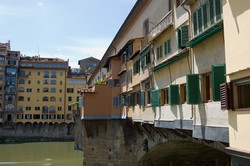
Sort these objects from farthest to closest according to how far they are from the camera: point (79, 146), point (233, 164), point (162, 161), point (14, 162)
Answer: point (79, 146) → point (14, 162) → point (162, 161) → point (233, 164)

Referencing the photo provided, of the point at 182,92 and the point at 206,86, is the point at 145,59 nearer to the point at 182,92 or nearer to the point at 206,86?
the point at 182,92

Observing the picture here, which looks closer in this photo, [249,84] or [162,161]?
[249,84]

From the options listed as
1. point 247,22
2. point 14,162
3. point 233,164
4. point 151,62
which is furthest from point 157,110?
point 14,162

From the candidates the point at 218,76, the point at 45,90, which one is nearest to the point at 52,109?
the point at 45,90

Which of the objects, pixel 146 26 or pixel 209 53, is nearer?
pixel 209 53

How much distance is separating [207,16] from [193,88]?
7.55 feet

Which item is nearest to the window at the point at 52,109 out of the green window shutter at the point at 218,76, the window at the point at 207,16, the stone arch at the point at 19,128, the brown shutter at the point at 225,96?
the stone arch at the point at 19,128

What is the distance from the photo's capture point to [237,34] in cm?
747

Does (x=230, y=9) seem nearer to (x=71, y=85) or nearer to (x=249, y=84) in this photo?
(x=249, y=84)

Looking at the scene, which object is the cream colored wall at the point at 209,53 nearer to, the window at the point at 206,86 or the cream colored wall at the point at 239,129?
the window at the point at 206,86

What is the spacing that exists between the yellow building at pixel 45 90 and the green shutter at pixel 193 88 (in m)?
71.5

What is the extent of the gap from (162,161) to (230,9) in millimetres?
18029

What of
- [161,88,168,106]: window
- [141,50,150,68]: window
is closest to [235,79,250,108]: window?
[161,88,168,106]: window

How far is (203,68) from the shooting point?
409 inches
